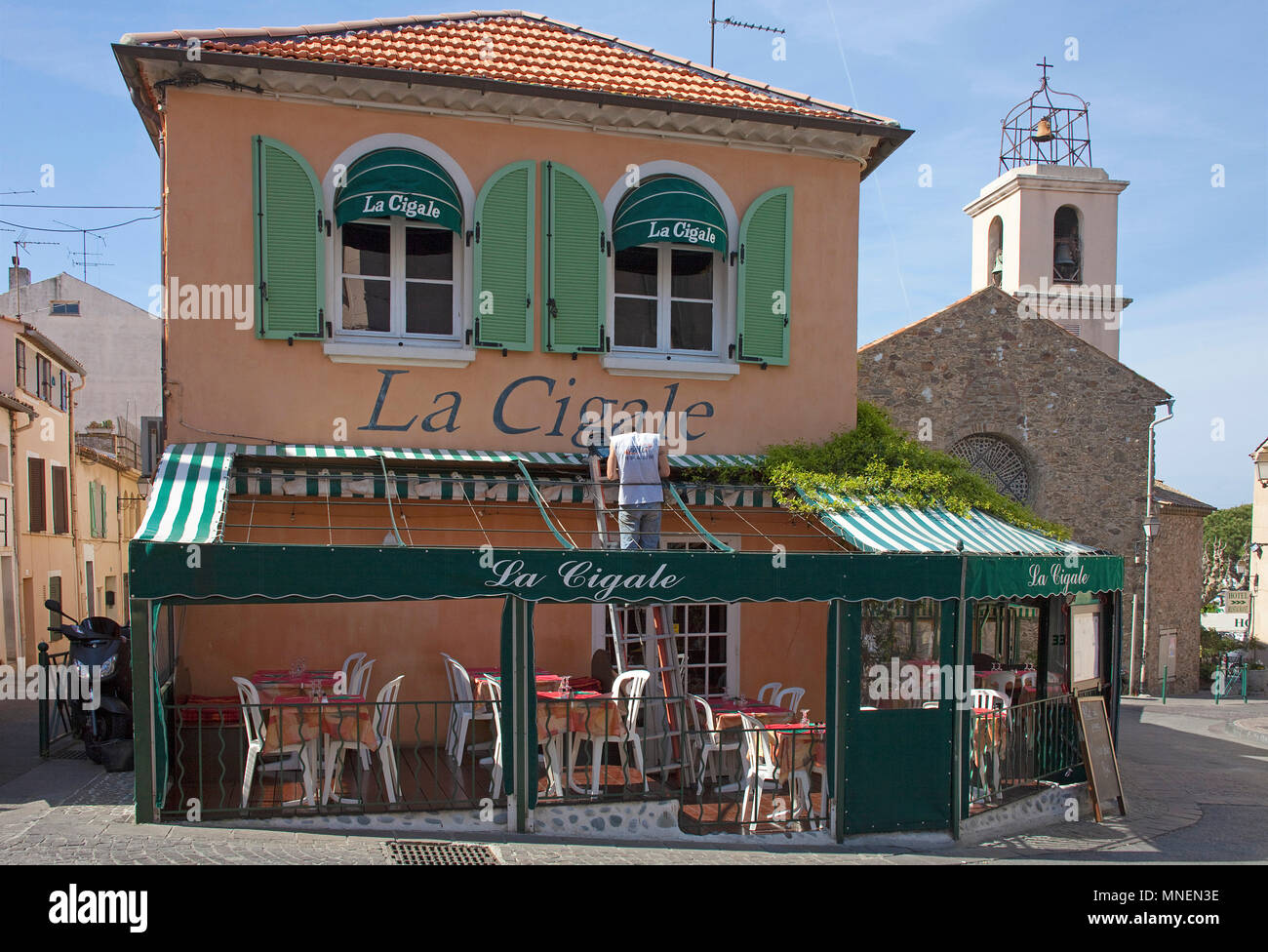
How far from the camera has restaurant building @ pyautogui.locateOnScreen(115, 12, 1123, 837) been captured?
869 cm

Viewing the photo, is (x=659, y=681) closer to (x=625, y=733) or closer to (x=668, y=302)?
(x=625, y=733)

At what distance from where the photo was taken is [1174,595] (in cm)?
2792

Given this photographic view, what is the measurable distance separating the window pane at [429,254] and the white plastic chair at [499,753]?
442cm

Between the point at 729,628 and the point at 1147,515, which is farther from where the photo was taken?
the point at 1147,515

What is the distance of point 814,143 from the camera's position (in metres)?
11.9

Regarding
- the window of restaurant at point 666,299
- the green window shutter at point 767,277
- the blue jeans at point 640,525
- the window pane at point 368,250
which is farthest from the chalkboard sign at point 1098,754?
the window pane at point 368,250

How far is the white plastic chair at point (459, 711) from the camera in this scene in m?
8.87

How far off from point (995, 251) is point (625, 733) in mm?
27843

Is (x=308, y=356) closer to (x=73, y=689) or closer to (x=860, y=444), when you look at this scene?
(x=73, y=689)

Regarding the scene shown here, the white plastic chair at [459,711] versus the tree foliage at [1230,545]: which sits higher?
the white plastic chair at [459,711]

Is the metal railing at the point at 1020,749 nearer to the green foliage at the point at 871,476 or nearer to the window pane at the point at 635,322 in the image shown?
the green foliage at the point at 871,476

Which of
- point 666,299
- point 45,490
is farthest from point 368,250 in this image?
point 45,490

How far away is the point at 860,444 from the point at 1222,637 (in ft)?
92.6
